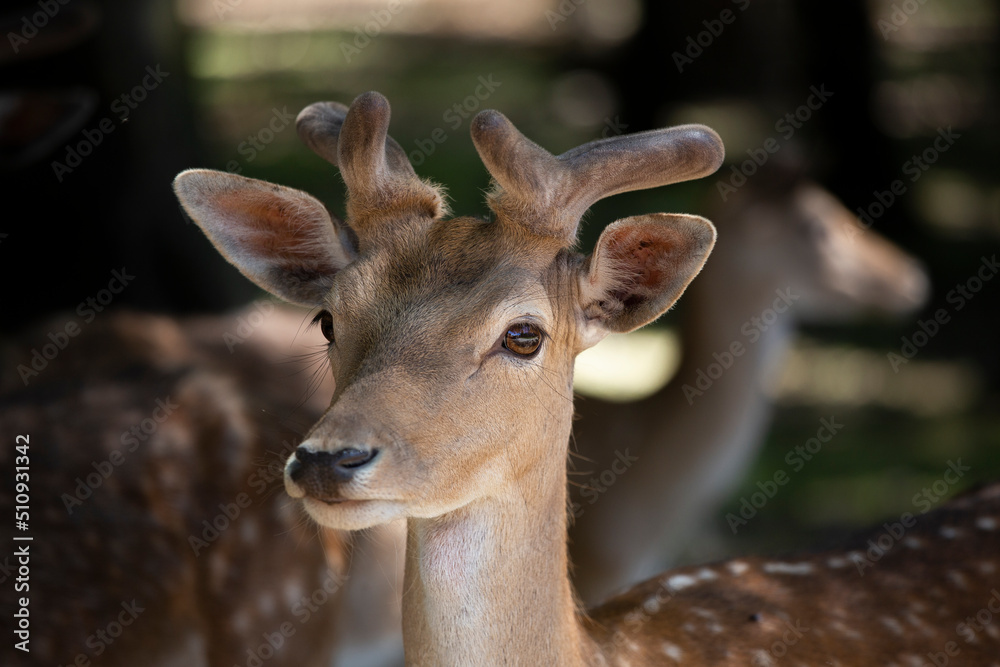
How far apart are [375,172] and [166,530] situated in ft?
5.53

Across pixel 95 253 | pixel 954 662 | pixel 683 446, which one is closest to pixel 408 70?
pixel 95 253

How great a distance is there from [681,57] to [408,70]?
181 inches

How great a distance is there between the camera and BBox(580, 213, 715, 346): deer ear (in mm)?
2730

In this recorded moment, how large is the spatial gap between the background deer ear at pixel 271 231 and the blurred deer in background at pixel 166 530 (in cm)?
55

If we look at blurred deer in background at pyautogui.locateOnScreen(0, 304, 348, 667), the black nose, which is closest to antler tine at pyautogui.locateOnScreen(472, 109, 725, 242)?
the black nose

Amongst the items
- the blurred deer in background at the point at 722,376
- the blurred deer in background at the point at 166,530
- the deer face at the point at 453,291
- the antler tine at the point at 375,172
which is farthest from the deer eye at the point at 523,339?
the blurred deer in background at the point at 722,376

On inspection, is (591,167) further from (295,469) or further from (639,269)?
(295,469)

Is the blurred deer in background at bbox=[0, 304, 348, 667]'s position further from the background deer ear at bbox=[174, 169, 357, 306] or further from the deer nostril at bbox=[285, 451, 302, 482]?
the deer nostril at bbox=[285, 451, 302, 482]

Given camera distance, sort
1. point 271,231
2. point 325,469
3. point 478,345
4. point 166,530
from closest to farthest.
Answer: point 325,469, point 478,345, point 271,231, point 166,530

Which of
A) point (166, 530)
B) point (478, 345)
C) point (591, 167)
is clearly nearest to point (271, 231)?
point (478, 345)

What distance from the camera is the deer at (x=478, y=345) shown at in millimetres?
2406

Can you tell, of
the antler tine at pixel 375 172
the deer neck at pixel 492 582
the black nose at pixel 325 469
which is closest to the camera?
the black nose at pixel 325 469

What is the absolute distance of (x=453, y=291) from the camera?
104 inches

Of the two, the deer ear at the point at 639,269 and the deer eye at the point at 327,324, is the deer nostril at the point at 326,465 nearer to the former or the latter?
the deer eye at the point at 327,324
